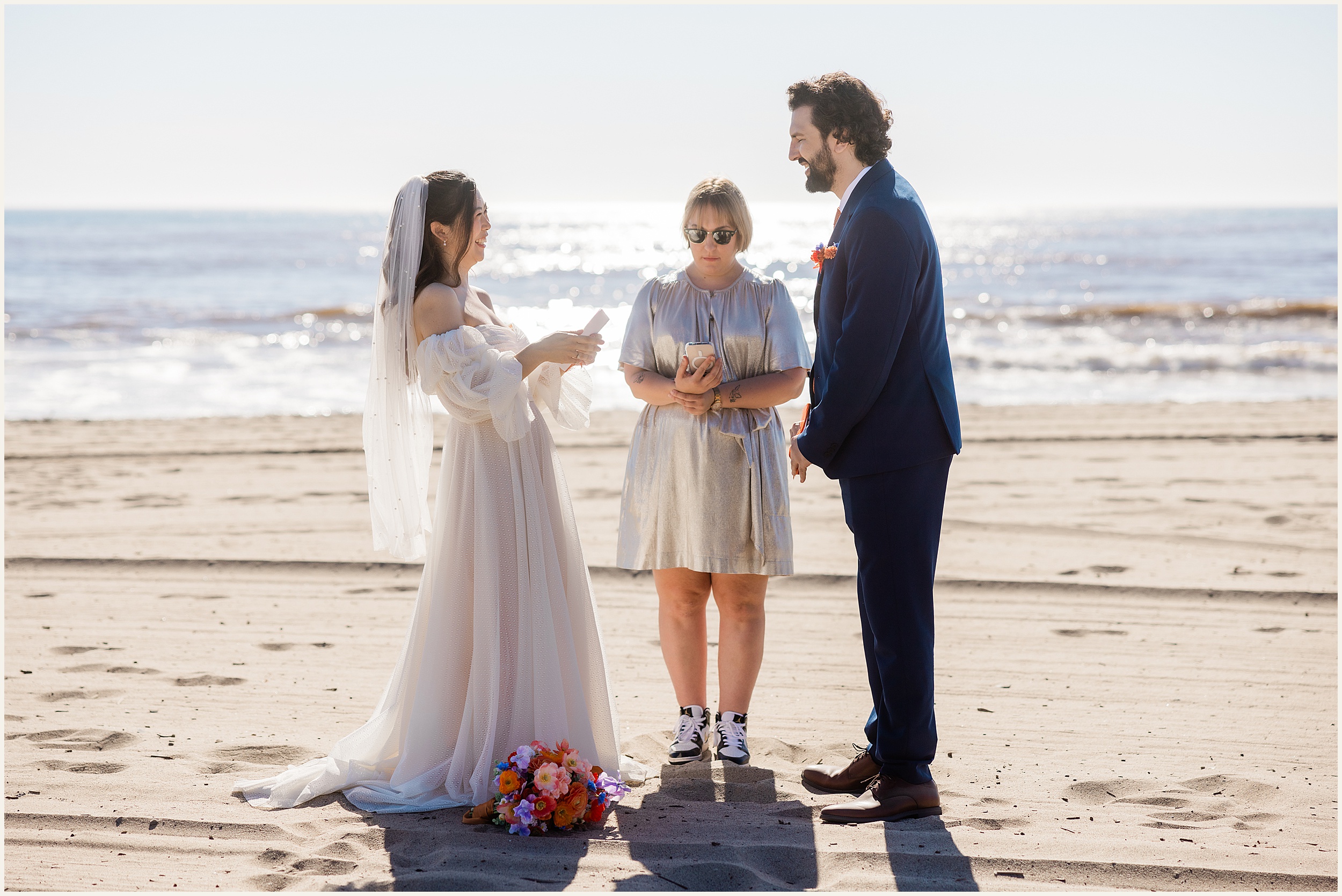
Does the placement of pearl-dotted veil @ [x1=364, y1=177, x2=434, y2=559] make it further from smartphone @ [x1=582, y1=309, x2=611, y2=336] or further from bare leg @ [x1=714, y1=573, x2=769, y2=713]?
bare leg @ [x1=714, y1=573, x2=769, y2=713]

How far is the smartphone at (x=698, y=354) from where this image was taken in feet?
11.8

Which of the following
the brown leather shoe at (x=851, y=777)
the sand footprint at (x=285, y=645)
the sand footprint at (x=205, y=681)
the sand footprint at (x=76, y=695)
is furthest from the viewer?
the sand footprint at (x=285, y=645)

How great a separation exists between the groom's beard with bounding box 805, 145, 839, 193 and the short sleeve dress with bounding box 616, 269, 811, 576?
44 cm

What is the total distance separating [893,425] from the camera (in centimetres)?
321

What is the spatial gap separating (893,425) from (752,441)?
26.2 inches

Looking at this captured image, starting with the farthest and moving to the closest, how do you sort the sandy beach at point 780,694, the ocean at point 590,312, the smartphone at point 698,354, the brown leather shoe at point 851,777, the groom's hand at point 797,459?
1. the ocean at point 590,312
2. the smartphone at point 698,354
3. the brown leather shoe at point 851,777
4. the groom's hand at point 797,459
5. the sandy beach at point 780,694

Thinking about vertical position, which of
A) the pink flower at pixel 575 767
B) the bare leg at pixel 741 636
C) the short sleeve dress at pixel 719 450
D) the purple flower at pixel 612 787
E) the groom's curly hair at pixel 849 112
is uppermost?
the groom's curly hair at pixel 849 112

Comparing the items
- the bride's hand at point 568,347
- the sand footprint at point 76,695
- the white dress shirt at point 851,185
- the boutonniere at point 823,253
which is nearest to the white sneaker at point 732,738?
the bride's hand at point 568,347

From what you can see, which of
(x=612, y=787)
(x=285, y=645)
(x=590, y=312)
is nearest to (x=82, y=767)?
(x=285, y=645)

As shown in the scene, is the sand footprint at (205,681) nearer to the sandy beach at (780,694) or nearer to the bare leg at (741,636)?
the sandy beach at (780,694)

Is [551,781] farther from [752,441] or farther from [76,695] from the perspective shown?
[76,695]

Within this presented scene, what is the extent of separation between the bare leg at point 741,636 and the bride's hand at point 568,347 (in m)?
0.93

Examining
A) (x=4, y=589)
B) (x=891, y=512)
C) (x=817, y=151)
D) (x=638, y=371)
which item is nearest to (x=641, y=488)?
(x=638, y=371)

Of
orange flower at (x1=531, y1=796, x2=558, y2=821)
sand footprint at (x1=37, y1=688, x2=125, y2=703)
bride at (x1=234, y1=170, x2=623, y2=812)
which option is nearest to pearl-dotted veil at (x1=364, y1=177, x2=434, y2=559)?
bride at (x1=234, y1=170, x2=623, y2=812)
